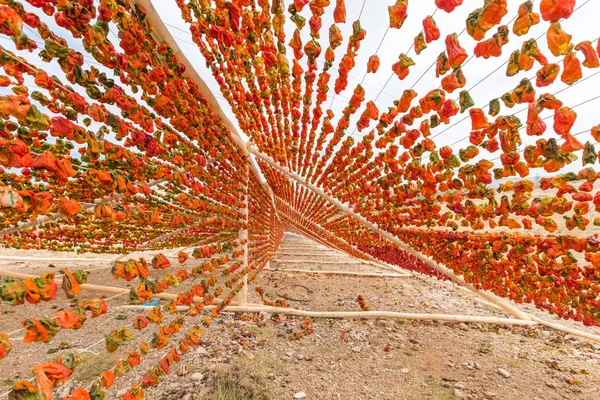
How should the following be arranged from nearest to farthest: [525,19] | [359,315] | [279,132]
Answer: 1. [525,19]
2. [279,132]
3. [359,315]

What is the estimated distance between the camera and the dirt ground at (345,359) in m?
2.76

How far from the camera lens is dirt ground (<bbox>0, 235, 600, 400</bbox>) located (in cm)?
276

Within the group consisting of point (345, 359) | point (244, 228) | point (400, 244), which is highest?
point (400, 244)

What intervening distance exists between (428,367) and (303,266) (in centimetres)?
655

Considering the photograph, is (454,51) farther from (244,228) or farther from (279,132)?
(244,228)

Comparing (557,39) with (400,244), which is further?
(400,244)

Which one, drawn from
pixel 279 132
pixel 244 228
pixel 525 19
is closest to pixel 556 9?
pixel 525 19

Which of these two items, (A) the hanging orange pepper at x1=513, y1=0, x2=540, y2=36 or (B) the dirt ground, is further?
(B) the dirt ground

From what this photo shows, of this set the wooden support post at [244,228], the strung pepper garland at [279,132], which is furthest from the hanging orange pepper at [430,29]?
the wooden support post at [244,228]

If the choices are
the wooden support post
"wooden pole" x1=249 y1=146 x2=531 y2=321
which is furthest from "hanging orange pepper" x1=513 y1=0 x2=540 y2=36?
the wooden support post

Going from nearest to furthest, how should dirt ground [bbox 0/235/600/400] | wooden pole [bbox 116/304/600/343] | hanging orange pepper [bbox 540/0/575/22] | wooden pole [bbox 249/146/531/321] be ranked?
1. hanging orange pepper [bbox 540/0/575/22]
2. dirt ground [bbox 0/235/600/400]
3. wooden pole [bbox 249/146/531/321]
4. wooden pole [bbox 116/304/600/343]

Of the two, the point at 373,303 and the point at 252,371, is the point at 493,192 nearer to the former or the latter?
the point at 252,371

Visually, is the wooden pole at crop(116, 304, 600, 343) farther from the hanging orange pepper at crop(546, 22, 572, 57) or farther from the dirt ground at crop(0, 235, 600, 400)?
the hanging orange pepper at crop(546, 22, 572, 57)

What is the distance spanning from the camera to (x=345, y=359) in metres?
3.40
